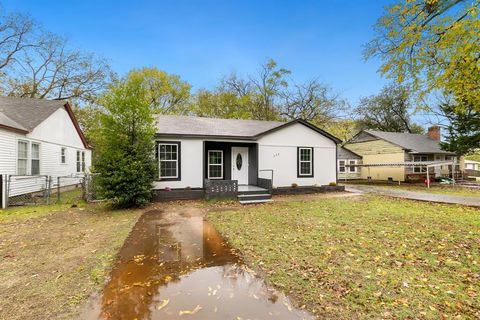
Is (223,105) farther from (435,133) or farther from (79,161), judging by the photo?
(435,133)

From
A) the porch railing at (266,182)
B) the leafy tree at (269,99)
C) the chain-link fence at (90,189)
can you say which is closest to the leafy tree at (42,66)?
the leafy tree at (269,99)

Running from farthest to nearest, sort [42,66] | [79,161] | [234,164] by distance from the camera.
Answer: [42,66] < [79,161] < [234,164]

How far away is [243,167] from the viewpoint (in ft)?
45.4

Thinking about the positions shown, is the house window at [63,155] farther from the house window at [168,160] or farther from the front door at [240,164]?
the front door at [240,164]

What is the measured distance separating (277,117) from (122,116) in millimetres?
23878

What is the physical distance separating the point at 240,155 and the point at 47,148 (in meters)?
10.4

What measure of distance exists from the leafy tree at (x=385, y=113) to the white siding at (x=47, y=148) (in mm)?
36856

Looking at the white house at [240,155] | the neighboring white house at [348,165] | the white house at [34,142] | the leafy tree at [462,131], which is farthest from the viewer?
the neighboring white house at [348,165]

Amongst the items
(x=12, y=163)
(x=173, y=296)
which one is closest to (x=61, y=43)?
(x=12, y=163)

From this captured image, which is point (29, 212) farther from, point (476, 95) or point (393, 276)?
point (476, 95)

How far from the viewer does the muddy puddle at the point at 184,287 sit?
297 centimetres

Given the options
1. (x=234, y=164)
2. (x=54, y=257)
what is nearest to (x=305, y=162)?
(x=234, y=164)

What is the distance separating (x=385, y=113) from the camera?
1431 inches

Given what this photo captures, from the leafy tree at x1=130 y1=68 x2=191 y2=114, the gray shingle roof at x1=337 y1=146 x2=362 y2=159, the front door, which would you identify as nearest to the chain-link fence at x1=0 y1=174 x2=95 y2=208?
the front door
